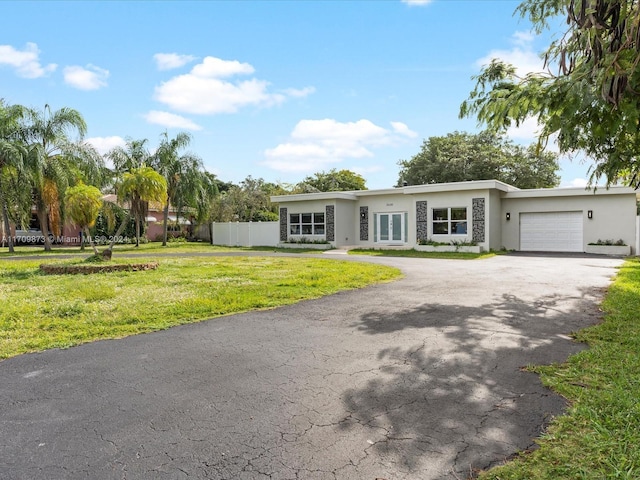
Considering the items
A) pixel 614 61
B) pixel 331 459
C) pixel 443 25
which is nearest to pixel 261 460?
pixel 331 459

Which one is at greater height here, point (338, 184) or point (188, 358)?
point (338, 184)

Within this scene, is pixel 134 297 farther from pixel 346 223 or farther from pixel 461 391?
pixel 346 223

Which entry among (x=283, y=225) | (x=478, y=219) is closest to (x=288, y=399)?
(x=478, y=219)

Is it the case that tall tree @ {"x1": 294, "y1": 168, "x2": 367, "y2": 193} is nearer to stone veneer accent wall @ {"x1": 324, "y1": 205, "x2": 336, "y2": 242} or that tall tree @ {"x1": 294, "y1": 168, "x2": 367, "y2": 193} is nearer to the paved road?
stone veneer accent wall @ {"x1": 324, "y1": 205, "x2": 336, "y2": 242}

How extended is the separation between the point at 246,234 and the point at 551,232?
18371 millimetres

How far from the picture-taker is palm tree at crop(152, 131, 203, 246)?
26.8 m

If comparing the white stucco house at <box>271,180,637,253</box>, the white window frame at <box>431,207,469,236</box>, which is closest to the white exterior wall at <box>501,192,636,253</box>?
the white stucco house at <box>271,180,637,253</box>

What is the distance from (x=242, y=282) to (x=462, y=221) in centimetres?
1363

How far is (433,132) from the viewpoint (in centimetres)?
3566

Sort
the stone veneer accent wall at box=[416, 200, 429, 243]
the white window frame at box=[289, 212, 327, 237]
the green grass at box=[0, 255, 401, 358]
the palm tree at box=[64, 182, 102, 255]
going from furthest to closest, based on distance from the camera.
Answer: the white window frame at box=[289, 212, 327, 237], the stone veneer accent wall at box=[416, 200, 429, 243], the palm tree at box=[64, 182, 102, 255], the green grass at box=[0, 255, 401, 358]

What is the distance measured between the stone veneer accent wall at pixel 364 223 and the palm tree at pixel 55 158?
14.9 metres

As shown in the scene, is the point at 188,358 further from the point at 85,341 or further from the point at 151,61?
the point at 151,61

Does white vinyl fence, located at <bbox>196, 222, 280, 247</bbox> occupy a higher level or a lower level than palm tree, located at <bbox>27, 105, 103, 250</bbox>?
lower

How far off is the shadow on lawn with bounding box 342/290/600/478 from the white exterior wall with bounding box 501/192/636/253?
51.5ft
